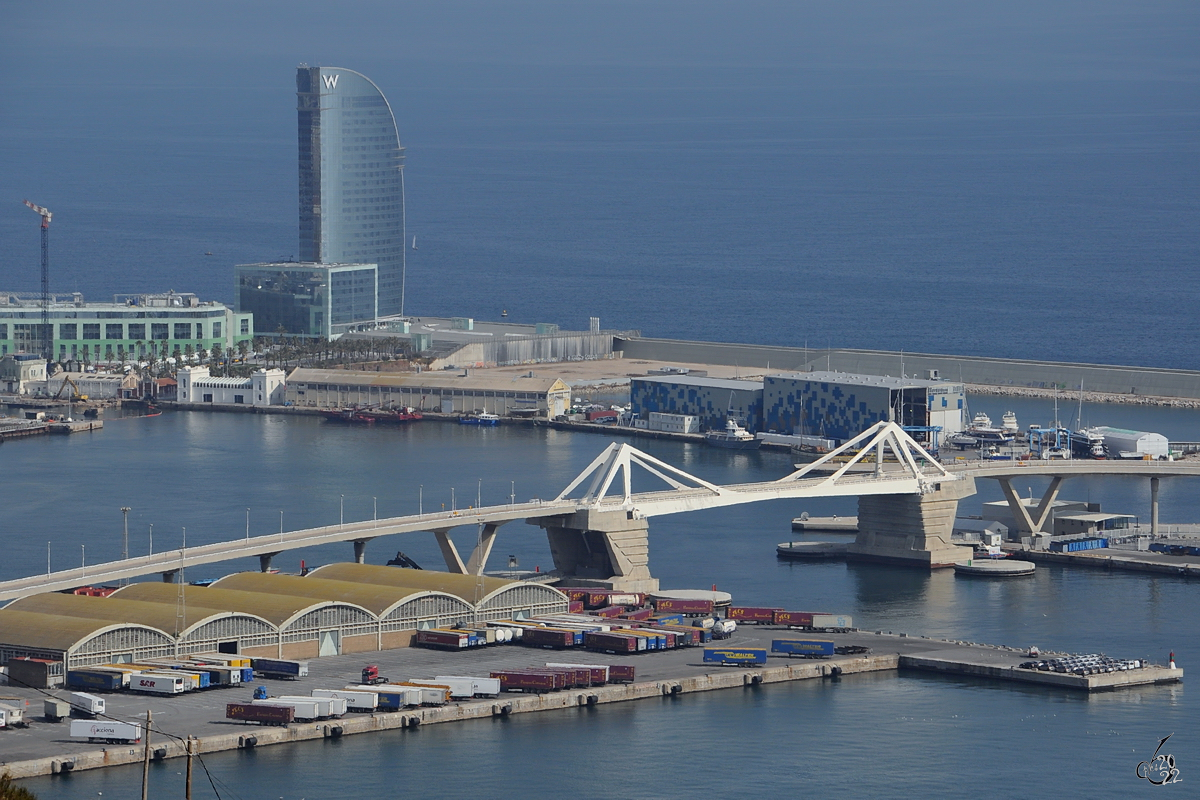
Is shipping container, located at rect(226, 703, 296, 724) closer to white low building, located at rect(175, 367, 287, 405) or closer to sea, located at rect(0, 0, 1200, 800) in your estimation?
sea, located at rect(0, 0, 1200, 800)

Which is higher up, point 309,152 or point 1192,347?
point 309,152

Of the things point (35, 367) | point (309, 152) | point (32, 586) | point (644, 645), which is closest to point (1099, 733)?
point (644, 645)

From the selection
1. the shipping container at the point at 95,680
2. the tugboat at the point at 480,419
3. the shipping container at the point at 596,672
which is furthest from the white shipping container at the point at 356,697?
the tugboat at the point at 480,419

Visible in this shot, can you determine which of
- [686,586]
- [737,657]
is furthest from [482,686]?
[686,586]

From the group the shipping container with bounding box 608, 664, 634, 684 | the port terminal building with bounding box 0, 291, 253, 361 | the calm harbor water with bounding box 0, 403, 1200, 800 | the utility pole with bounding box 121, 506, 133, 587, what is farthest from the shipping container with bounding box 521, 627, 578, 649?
the port terminal building with bounding box 0, 291, 253, 361

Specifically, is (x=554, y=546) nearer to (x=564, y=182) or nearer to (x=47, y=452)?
(x=47, y=452)

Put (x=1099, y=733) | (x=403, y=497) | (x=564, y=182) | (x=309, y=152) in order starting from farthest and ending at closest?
(x=564, y=182) → (x=309, y=152) → (x=403, y=497) → (x=1099, y=733)

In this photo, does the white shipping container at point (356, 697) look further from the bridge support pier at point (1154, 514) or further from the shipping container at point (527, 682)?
the bridge support pier at point (1154, 514)

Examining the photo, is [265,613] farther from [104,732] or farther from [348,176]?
[348,176]
